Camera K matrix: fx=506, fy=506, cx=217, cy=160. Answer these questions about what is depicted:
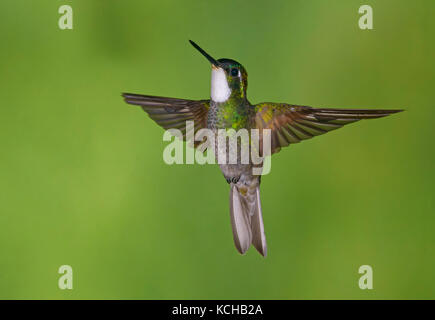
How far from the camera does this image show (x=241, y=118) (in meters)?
1.44

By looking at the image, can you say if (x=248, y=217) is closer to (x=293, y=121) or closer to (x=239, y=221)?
(x=239, y=221)

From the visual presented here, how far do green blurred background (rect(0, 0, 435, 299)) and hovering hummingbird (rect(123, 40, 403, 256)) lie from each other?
0.57 metres

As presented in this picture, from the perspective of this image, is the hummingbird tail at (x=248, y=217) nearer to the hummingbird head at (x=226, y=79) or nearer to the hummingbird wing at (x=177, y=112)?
the hummingbird wing at (x=177, y=112)

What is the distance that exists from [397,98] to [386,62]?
171mm

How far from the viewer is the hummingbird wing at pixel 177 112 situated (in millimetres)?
1522

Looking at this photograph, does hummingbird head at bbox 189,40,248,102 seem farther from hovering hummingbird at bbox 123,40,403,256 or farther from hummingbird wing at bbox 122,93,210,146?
hummingbird wing at bbox 122,93,210,146

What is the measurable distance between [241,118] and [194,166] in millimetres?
856


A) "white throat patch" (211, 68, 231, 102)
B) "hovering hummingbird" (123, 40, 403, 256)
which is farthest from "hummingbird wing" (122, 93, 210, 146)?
"white throat patch" (211, 68, 231, 102)

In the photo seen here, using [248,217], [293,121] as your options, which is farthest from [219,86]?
[248,217]

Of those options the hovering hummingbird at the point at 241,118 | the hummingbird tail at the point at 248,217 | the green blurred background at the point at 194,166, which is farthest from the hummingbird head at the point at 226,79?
the green blurred background at the point at 194,166

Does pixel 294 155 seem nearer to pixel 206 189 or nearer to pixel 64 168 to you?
pixel 206 189

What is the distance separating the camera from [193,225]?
226cm

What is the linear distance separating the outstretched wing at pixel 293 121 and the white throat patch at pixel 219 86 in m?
0.13

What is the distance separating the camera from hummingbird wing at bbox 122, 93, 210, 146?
1.52m
